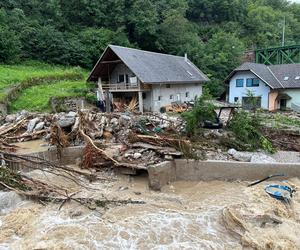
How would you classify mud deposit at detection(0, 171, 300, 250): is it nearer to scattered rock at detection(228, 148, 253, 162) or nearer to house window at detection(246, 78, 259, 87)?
scattered rock at detection(228, 148, 253, 162)

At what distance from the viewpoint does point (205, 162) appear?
1145 centimetres

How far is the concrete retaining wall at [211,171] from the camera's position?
10851 mm

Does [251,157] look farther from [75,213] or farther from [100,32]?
[100,32]

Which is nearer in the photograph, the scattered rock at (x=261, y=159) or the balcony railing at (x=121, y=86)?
the scattered rock at (x=261, y=159)

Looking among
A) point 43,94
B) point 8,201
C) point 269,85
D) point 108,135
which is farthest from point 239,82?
point 8,201

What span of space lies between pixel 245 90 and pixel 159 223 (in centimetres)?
2326

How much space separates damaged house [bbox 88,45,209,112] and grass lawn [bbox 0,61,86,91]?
17.3 feet

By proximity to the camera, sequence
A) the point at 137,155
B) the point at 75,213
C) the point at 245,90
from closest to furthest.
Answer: the point at 75,213
the point at 137,155
the point at 245,90

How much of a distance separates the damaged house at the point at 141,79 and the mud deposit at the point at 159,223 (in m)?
13.2

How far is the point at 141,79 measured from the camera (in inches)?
841

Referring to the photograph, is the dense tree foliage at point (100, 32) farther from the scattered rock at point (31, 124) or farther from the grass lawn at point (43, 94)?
the scattered rock at point (31, 124)

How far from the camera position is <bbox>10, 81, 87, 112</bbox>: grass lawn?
20.3m

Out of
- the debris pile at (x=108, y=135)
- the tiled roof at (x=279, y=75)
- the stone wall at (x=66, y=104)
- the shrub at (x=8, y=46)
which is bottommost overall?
the debris pile at (x=108, y=135)

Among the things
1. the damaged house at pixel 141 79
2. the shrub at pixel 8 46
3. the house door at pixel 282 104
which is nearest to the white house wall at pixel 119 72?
the damaged house at pixel 141 79
